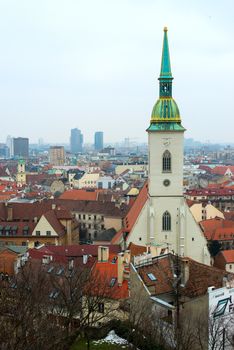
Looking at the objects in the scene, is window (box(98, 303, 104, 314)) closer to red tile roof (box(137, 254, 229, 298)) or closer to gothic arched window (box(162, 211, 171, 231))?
red tile roof (box(137, 254, 229, 298))

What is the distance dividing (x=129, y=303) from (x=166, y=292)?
9.35 feet

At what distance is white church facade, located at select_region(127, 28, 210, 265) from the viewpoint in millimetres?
61375

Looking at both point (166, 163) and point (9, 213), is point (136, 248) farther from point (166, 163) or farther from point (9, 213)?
point (9, 213)

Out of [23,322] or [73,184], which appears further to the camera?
[73,184]

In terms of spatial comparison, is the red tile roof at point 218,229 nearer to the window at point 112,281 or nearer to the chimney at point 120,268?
the window at point 112,281

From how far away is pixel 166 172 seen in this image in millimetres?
61969

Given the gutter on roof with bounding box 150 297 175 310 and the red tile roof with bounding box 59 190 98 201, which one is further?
the red tile roof with bounding box 59 190 98 201

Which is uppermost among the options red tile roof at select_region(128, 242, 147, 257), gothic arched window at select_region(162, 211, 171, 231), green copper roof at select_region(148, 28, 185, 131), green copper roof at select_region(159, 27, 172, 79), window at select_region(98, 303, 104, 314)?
green copper roof at select_region(159, 27, 172, 79)

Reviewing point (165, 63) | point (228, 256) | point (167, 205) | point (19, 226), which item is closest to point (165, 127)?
point (165, 63)

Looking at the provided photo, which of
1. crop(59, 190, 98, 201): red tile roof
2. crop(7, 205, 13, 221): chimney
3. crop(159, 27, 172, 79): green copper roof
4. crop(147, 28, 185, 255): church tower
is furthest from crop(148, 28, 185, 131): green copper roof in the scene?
crop(59, 190, 98, 201): red tile roof

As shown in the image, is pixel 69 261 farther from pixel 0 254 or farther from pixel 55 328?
pixel 55 328

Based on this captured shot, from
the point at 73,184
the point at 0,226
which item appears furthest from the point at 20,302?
the point at 73,184

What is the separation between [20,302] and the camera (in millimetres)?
33781

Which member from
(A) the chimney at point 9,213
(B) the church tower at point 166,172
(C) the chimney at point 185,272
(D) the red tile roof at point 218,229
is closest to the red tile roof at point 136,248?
(B) the church tower at point 166,172
